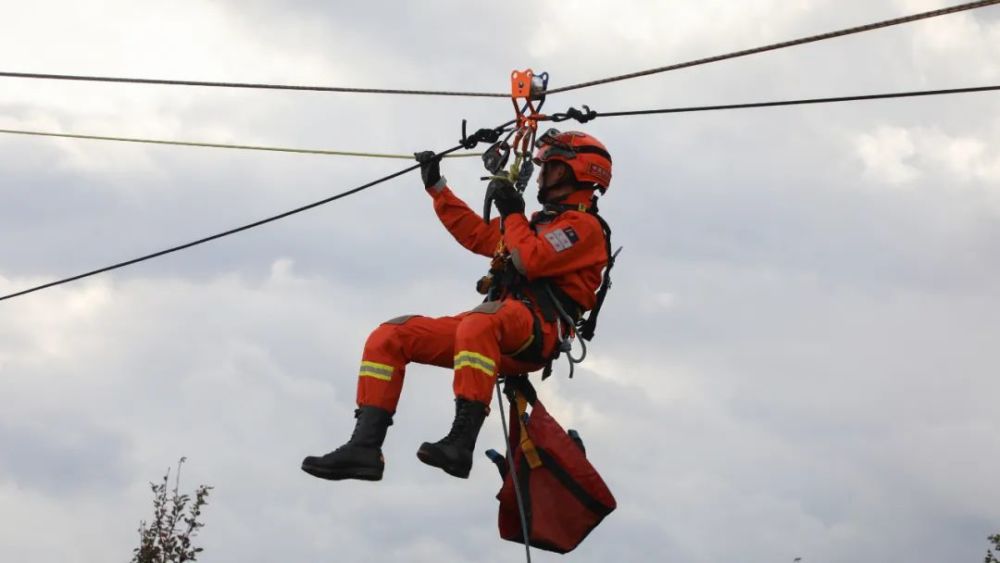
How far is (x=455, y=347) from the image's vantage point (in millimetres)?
10539

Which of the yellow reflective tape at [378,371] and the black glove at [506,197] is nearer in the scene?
the yellow reflective tape at [378,371]

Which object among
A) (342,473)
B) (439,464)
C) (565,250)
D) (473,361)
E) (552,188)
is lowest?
(439,464)

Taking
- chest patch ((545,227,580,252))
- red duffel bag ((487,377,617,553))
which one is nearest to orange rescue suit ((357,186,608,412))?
chest patch ((545,227,580,252))

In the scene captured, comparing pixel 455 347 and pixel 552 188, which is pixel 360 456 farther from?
pixel 552 188

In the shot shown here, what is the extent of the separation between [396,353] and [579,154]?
5.58 ft

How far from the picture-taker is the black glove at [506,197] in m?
10.9

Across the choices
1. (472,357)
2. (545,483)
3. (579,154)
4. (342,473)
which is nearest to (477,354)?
(472,357)

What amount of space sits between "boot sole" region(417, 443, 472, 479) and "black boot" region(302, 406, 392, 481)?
17.0 inches

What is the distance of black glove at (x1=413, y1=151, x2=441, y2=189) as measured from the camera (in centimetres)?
1168

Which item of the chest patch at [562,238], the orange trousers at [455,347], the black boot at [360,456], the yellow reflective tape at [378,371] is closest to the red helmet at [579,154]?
the chest patch at [562,238]

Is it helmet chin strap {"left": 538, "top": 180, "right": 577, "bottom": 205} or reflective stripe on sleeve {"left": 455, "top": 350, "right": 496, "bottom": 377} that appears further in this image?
helmet chin strap {"left": 538, "top": 180, "right": 577, "bottom": 205}

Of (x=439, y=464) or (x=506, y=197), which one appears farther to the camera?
(x=506, y=197)

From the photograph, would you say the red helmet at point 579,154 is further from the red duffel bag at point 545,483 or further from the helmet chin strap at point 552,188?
the red duffel bag at point 545,483

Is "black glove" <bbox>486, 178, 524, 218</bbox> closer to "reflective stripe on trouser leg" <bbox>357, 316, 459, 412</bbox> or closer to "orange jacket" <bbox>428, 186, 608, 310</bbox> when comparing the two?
"orange jacket" <bbox>428, 186, 608, 310</bbox>
